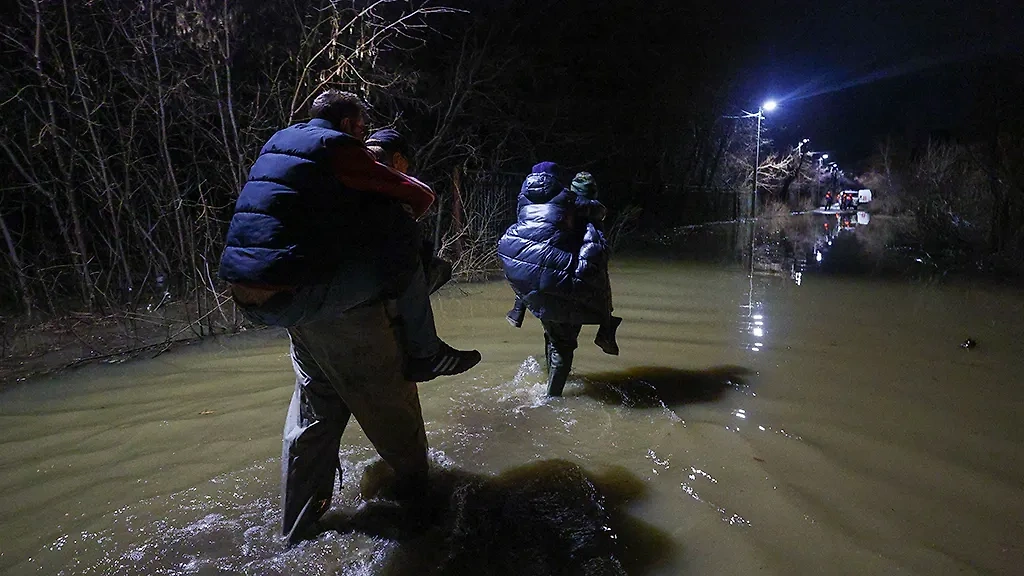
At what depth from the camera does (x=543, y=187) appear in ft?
12.9

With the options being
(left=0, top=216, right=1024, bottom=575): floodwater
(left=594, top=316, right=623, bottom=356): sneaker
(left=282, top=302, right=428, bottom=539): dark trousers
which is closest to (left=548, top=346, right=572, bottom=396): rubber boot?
(left=0, top=216, right=1024, bottom=575): floodwater

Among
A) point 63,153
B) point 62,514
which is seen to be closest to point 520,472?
point 62,514

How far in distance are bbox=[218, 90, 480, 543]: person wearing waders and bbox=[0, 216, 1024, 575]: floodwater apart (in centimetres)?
43

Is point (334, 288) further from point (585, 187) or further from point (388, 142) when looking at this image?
point (585, 187)

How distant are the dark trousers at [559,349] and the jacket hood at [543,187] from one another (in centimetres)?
87

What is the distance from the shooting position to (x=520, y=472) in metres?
3.28

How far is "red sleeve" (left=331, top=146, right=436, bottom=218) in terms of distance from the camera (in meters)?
1.98

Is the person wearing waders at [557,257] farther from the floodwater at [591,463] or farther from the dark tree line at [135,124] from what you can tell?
the dark tree line at [135,124]

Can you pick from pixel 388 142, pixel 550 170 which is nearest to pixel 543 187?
pixel 550 170

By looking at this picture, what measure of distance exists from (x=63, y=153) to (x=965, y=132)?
14706 millimetres

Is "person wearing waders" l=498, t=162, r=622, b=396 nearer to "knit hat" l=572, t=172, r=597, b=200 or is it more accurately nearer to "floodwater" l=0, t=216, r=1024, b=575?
"knit hat" l=572, t=172, r=597, b=200

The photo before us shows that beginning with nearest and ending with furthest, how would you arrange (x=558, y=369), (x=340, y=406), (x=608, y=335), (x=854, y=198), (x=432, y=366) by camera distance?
(x=432, y=366), (x=340, y=406), (x=608, y=335), (x=558, y=369), (x=854, y=198)

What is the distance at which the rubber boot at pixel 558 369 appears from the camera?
4215 mm

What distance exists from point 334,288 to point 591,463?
2019mm
